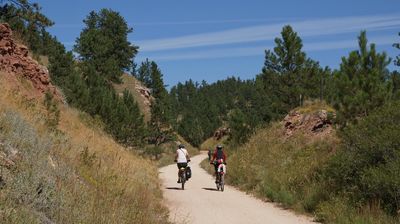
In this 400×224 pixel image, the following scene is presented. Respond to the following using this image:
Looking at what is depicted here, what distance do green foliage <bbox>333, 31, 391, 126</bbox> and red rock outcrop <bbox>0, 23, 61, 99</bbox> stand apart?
39.1ft

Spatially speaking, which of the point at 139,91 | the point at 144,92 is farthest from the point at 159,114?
the point at 144,92

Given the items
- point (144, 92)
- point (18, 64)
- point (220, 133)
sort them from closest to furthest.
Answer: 1. point (18, 64)
2. point (144, 92)
3. point (220, 133)

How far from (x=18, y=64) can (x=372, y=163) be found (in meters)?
14.2

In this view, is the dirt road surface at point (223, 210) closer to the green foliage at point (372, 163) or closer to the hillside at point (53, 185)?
the hillside at point (53, 185)

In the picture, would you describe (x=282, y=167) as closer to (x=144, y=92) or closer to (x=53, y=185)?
(x=53, y=185)

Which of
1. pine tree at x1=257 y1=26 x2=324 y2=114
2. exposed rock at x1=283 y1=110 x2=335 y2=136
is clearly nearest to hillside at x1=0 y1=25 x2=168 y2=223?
exposed rock at x1=283 y1=110 x2=335 y2=136

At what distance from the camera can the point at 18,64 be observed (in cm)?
1858

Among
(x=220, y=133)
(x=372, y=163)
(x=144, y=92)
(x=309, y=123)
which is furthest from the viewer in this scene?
(x=220, y=133)

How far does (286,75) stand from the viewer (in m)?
A: 36.8

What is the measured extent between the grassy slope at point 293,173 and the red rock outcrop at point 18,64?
30.9ft

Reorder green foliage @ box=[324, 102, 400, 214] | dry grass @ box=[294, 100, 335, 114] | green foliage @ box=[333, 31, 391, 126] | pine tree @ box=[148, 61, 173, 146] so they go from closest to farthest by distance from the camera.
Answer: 1. green foliage @ box=[324, 102, 400, 214]
2. green foliage @ box=[333, 31, 391, 126]
3. dry grass @ box=[294, 100, 335, 114]
4. pine tree @ box=[148, 61, 173, 146]

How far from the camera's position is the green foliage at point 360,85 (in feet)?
55.7

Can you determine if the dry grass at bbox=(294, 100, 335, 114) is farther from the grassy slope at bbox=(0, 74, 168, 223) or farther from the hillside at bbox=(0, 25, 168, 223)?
the grassy slope at bbox=(0, 74, 168, 223)

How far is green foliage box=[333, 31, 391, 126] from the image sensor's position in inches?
669
